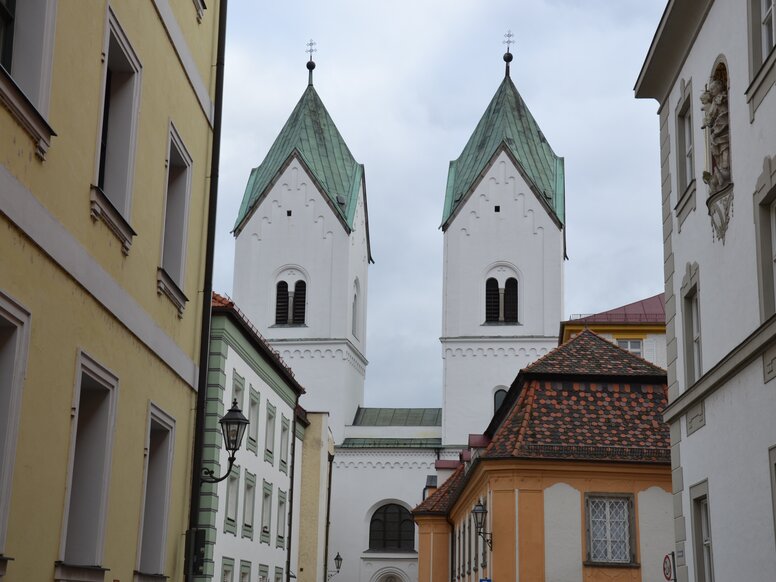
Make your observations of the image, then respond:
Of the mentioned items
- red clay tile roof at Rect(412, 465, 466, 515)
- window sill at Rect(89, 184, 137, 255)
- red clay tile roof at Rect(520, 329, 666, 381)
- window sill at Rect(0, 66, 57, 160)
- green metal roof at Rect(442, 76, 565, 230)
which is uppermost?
green metal roof at Rect(442, 76, 565, 230)

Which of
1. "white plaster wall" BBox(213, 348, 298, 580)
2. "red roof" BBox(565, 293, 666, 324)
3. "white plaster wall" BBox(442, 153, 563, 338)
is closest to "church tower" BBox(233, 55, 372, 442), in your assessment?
"white plaster wall" BBox(442, 153, 563, 338)

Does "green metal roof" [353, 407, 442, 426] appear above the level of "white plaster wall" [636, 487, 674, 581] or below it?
above

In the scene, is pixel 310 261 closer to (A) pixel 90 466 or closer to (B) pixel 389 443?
(B) pixel 389 443

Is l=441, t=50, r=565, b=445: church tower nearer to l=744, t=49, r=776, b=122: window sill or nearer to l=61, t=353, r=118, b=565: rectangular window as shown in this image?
l=744, t=49, r=776, b=122: window sill

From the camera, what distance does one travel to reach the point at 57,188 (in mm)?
8625

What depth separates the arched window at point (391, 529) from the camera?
63781 mm

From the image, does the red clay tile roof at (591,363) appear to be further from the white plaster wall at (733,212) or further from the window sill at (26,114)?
the window sill at (26,114)

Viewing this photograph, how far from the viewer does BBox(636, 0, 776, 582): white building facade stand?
12109mm

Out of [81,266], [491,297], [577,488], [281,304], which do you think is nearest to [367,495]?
[281,304]

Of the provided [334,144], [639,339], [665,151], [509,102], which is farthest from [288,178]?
[665,151]

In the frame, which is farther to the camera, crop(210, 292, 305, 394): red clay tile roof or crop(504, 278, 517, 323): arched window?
crop(504, 278, 517, 323): arched window

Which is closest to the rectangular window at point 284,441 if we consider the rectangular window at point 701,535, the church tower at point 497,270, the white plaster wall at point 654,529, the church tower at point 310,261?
the white plaster wall at point 654,529

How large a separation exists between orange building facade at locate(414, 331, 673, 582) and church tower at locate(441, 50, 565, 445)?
37.8 metres

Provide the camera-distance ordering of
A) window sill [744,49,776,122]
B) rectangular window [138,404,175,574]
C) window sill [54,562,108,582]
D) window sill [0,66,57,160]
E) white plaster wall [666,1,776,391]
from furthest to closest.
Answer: white plaster wall [666,1,776,391]
rectangular window [138,404,175,574]
window sill [744,49,776,122]
window sill [54,562,108,582]
window sill [0,66,57,160]
